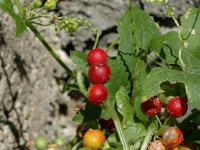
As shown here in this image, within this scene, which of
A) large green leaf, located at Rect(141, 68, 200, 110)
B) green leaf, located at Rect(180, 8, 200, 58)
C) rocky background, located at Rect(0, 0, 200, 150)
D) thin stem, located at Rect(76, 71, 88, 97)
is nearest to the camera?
large green leaf, located at Rect(141, 68, 200, 110)

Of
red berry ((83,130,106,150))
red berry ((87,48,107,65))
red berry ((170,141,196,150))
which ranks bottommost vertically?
red berry ((170,141,196,150))

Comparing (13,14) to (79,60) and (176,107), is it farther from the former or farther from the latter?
(176,107)

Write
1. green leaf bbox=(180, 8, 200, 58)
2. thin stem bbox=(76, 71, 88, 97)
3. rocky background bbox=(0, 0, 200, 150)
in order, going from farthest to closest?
rocky background bbox=(0, 0, 200, 150)
green leaf bbox=(180, 8, 200, 58)
thin stem bbox=(76, 71, 88, 97)

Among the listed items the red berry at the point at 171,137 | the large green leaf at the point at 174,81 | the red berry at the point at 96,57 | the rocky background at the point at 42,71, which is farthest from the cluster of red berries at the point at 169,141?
the rocky background at the point at 42,71

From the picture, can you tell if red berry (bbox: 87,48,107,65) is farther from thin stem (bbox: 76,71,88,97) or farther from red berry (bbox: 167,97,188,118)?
red berry (bbox: 167,97,188,118)

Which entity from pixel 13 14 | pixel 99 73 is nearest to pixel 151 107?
pixel 99 73

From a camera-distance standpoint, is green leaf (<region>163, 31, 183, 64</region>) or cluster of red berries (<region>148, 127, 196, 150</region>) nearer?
cluster of red berries (<region>148, 127, 196, 150</region>)

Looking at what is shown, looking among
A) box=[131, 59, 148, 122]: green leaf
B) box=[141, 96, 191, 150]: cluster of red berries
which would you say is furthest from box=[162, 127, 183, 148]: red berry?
box=[131, 59, 148, 122]: green leaf
